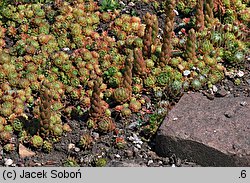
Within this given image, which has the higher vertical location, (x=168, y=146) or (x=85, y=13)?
(x=85, y=13)

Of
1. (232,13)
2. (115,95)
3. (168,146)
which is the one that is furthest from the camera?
(232,13)

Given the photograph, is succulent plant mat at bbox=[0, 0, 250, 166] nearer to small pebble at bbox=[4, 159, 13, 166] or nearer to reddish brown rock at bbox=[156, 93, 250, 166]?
small pebble at bbox=[4, 159, 13, 166]

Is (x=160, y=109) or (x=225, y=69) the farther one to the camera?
(x=225, y=69)

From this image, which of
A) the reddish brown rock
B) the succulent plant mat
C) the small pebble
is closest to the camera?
the reddish brown rock

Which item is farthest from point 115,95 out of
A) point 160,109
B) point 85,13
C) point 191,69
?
point 85,13

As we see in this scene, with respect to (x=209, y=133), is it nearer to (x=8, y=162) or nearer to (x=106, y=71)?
(x=106, y=71)

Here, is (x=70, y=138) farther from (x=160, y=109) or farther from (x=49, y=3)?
(x=49, y=3)

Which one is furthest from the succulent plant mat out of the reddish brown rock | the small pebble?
the reddish brown rock

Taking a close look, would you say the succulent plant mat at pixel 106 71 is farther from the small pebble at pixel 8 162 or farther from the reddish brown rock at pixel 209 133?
the reddish brown rock at pixel 209 133

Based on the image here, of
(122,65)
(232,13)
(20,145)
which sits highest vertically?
(232,13)
